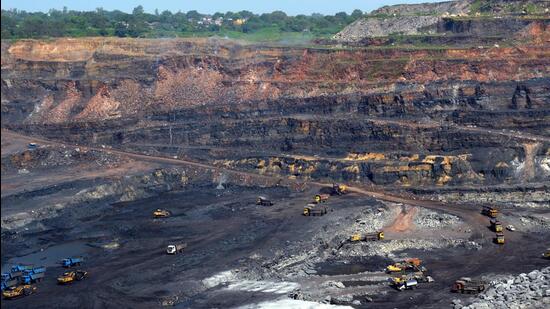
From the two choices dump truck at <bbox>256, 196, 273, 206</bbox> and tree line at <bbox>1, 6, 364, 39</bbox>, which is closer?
dump truck at <bbox>256, 196, 273, 206</bbox>

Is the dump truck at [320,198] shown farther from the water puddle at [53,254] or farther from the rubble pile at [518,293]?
the rubble pile at [518,293]

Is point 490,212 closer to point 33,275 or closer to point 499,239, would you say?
point 499,239

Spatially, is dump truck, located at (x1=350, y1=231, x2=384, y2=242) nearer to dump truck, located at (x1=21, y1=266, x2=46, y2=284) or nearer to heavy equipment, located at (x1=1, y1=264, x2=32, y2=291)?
dump truck, located at (x1=21, y1=266, x2=46, y2=284)

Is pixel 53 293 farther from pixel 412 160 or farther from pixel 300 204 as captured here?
pixel 412 160

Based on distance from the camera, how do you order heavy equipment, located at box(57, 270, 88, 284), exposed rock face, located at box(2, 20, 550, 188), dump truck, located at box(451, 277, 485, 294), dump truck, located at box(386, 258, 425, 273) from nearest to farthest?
1. dump truck, located at box(451, 277, 485, 294)
2. heavy equipment, located at box(57, 270, 88, 284)
3. dump truck, located at box(386, 258, 425, 273)
4. exposed rock face, located at box(2, 20, 550, 188)

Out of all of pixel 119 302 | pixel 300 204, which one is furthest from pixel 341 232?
pixel 119 302

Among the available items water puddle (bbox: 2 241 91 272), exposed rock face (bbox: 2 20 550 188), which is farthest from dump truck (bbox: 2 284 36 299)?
exposed rock face (bbox: 2 20 550 188)

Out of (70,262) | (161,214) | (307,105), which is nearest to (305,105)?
(307,105)
